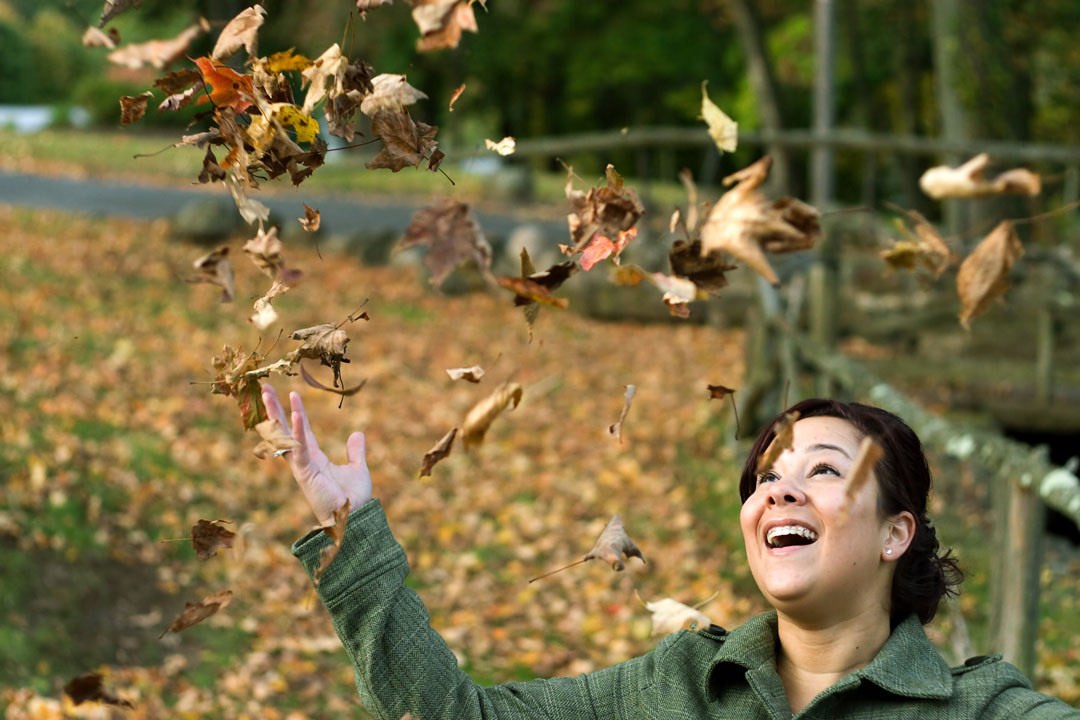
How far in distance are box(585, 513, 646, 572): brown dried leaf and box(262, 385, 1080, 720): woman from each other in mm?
191

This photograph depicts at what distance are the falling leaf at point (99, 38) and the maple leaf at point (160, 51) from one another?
0.06 feet

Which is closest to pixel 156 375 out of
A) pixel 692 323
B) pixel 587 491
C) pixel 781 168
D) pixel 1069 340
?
pixel 587 491

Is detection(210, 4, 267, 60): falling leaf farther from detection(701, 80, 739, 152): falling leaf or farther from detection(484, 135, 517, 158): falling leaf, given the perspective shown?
detection(701, 80, 739, 152): falling leaf

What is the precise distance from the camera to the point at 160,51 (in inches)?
78.7

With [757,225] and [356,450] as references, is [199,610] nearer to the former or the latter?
[356,450]

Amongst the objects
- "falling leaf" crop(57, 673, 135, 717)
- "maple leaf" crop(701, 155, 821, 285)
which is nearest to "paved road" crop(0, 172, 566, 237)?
"falling leaf" crop(57, 673, 135, 717)

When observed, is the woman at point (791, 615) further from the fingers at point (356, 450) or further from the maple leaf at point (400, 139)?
the maple leaf at point (400, 139)

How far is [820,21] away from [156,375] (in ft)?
31.5

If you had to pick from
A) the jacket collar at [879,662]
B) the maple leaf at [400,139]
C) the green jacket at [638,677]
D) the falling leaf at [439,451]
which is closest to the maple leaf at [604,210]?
the maple leaf at [400,139]

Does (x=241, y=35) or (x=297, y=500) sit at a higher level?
(x=241, y=35)

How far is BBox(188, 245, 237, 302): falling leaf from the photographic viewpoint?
2016 millimetres

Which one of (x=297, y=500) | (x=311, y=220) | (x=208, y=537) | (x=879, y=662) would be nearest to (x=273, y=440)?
(x=208, y=537)

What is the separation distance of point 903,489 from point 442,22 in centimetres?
113

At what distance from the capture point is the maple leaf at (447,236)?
2029mm
